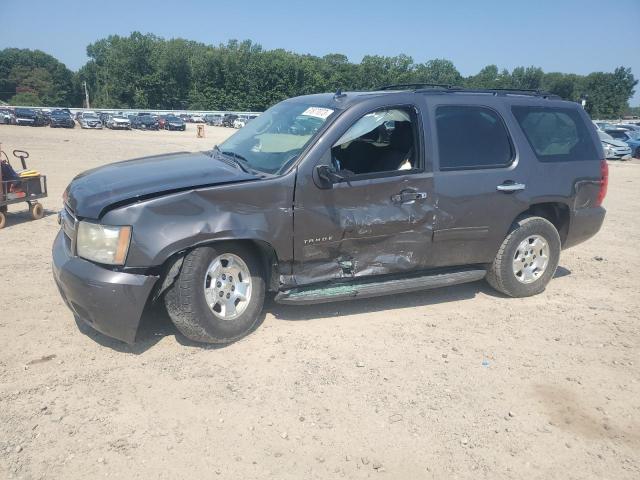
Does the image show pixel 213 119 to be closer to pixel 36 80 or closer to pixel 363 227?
pixel 363 227

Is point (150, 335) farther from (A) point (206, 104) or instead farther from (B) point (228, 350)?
(A) point (206, 104)

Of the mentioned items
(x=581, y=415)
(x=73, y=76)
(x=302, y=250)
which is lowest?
(x=581, y=415)

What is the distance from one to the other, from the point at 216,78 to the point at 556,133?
303 feet

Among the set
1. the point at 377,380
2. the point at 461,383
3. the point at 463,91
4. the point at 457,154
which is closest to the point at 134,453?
the point at 377,380

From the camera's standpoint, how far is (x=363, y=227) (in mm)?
4352

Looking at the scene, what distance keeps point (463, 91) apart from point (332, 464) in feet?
12.4

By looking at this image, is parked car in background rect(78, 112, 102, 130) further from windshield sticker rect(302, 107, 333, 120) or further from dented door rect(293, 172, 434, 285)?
dented door rect(293, 172, 434, 285)

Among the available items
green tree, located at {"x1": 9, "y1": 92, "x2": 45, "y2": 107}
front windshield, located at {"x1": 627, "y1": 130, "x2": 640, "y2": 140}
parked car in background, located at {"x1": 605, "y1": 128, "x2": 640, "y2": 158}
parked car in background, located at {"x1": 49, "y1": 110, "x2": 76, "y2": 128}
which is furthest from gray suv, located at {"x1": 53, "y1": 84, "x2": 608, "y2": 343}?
green tree, located at {"x1": 9, "y1": 92, "x2": 45, "y2": 107}

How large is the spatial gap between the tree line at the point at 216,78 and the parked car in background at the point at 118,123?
145 feet

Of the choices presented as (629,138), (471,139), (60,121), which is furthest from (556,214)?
(60,121)

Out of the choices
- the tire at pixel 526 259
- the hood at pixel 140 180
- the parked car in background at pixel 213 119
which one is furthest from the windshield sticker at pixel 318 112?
the parked car in background at pixel 213 119

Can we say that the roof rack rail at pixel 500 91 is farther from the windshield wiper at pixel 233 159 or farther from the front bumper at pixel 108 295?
the front bumper at pixel 108 295

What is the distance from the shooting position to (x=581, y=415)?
11.3 feet

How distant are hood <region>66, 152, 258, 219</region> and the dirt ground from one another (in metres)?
1.15
